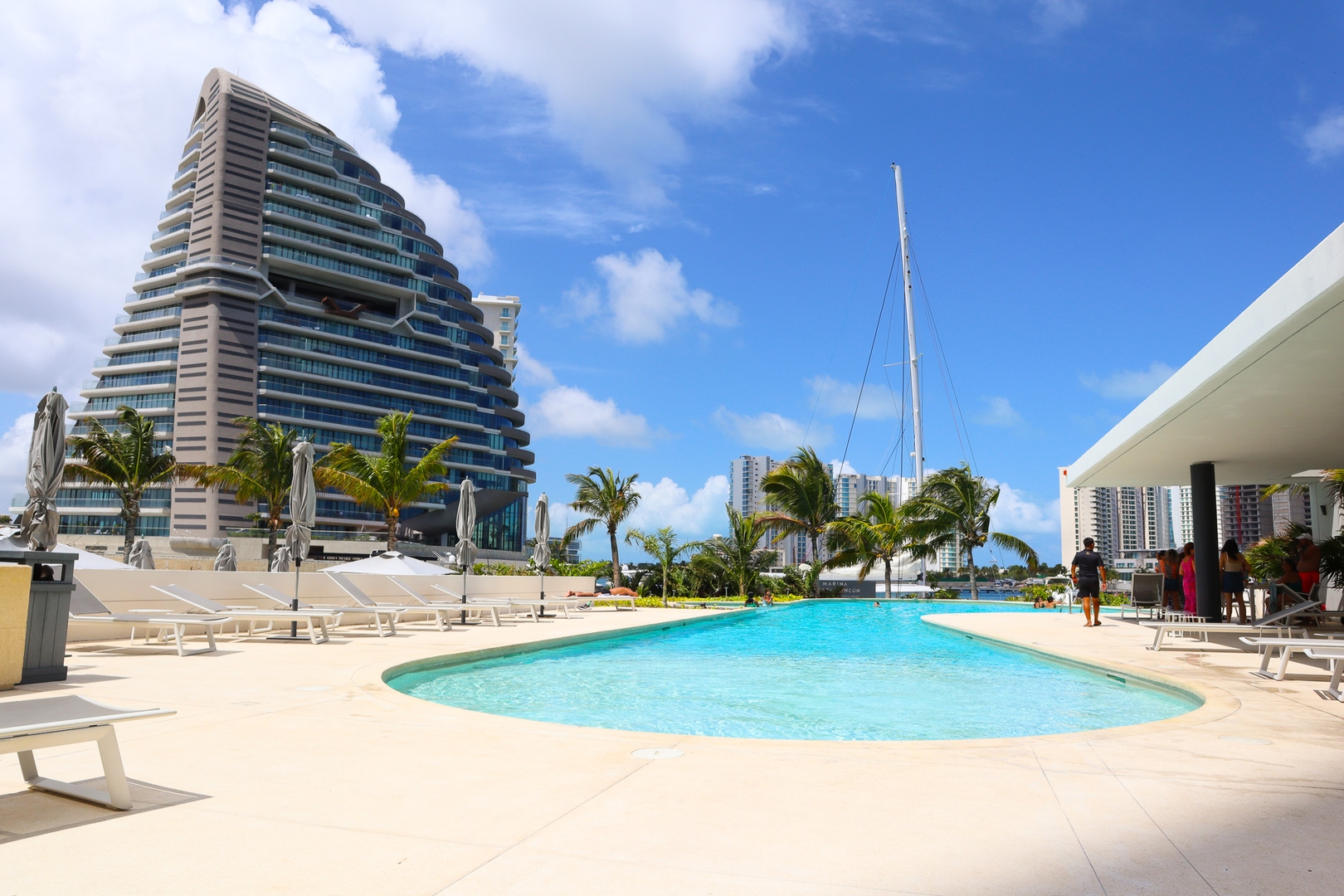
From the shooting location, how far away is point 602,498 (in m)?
30.7

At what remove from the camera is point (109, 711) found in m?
2.95

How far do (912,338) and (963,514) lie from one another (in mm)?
7244

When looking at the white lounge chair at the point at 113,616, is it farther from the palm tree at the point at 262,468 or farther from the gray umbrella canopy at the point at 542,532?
the palm tree at the point at 262,468

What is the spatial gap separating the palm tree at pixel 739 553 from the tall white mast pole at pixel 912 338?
23.0 feet

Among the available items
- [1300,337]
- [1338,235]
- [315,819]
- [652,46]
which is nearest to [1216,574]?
[1300,337]

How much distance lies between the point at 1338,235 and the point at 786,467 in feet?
85.4

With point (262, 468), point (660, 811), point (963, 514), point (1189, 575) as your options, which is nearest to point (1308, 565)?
point (1189, 575)

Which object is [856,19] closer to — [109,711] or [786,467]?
[109,711]

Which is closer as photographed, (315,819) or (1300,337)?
(315,819)

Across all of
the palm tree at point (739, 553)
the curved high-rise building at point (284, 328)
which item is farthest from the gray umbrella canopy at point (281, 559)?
the curved high-rise building at point (284, 328)

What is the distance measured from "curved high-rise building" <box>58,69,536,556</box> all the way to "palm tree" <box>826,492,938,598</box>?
139 ft

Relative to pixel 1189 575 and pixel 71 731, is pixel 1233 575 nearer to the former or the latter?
pixel 1189 575

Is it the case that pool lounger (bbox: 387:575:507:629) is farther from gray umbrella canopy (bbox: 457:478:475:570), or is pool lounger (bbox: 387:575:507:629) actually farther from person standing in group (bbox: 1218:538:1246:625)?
person standing in group (bbox: 1218:538:1246:625)

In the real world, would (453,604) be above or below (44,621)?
below
